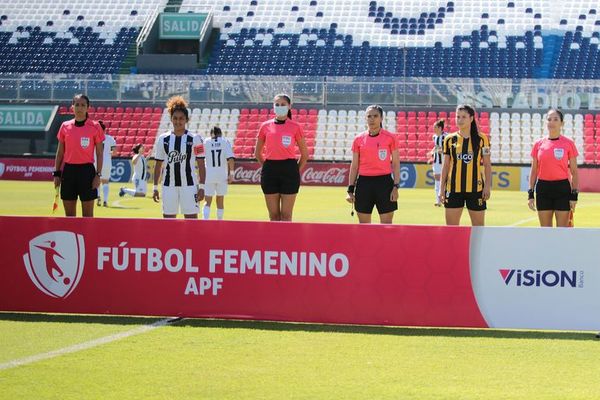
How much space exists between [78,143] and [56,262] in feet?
10.6

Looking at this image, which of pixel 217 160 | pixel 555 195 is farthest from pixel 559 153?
pixel 217 160

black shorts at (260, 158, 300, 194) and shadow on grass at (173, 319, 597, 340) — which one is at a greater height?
black shorts at (260, 158, 300, 194)

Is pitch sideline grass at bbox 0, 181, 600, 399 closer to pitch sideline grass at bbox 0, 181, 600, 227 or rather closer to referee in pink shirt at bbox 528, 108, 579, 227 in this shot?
referee in pink shirt at bbox 528, 108, 579, 227

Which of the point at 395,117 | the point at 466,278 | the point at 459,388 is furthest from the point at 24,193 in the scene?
the point at 459,388

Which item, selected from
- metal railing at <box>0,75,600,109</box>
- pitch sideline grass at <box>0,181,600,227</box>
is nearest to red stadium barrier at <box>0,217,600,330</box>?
pitch sideline grass at <box>0,181,600,227</box>

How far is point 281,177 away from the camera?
43.6 ft

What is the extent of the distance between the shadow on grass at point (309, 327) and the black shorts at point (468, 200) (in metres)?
2.59

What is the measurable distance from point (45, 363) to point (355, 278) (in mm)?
3036

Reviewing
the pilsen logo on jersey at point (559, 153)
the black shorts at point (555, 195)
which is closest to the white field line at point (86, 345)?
the black shorts at point (555, 195)

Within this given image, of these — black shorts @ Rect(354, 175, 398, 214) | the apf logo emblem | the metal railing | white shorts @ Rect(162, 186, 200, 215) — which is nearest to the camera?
the apf logo emblem

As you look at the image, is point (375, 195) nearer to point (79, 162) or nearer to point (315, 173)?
point (79, 162)

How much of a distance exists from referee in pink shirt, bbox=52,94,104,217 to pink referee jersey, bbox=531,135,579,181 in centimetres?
531

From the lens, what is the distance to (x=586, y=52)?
46156mm

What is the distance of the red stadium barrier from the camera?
9352mm
